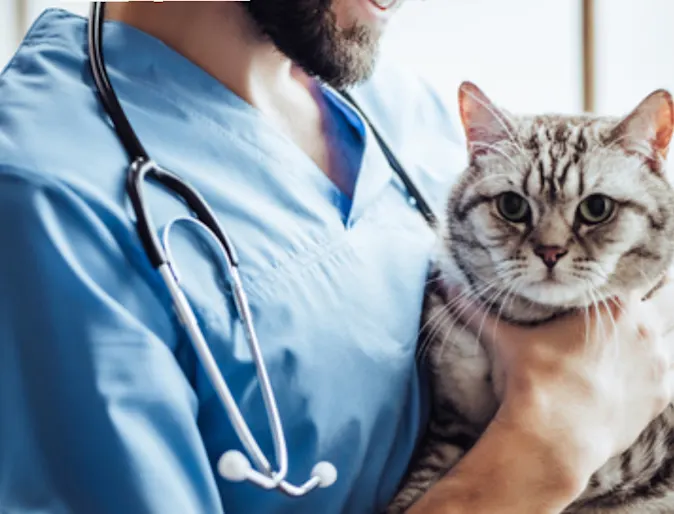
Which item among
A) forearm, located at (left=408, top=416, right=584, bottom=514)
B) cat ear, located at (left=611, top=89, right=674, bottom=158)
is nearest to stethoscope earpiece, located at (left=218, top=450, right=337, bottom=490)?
forearm, located at (left=408, top=416, right=584, bottom=514)

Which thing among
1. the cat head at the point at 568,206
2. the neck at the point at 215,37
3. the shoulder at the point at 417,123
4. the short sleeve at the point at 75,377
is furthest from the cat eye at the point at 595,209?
the short sleeve at the point at 75,377

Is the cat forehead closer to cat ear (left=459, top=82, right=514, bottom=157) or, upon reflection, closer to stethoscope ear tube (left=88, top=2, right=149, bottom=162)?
cat ear (left=459, top=82, right=514, bottom=157)

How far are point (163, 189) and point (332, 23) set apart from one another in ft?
1.02

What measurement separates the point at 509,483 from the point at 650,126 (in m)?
0.42

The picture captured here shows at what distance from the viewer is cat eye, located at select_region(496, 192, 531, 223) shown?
2.92ft

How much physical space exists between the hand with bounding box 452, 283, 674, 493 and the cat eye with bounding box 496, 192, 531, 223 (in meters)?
0.12

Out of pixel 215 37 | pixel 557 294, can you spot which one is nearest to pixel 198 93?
pixel 215 37

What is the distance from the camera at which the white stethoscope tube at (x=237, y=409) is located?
636 millimetres

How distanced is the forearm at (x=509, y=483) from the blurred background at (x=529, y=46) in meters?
0.92

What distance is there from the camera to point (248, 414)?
72 centimetres

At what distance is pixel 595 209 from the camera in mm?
862

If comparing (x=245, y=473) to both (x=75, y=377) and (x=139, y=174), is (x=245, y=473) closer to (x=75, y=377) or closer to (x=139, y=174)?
(x=75, y=377)

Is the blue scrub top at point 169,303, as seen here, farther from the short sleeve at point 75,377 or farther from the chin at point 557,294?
the chin at point 557,294

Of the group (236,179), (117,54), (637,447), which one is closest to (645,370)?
(637,447)
